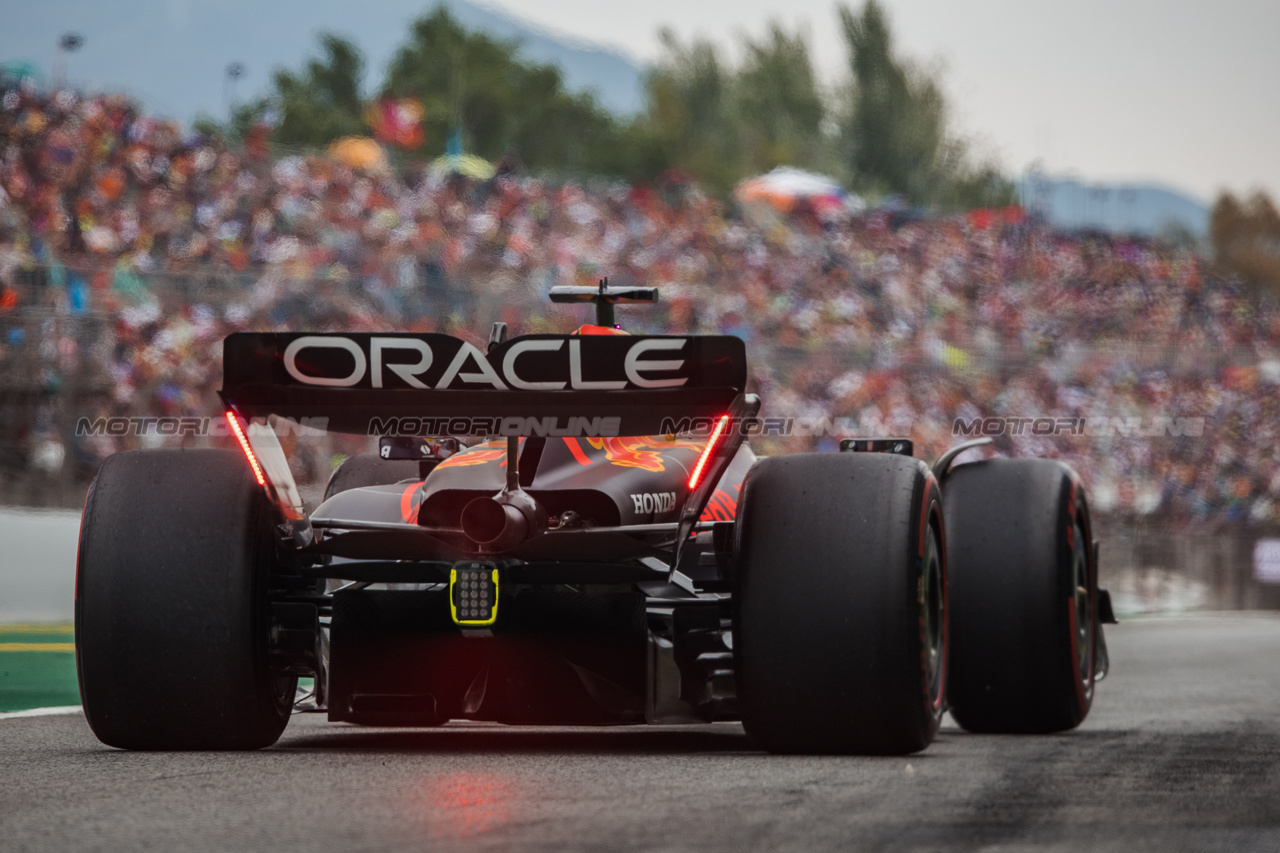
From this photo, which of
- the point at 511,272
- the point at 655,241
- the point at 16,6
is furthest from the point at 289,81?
the point at 16,6

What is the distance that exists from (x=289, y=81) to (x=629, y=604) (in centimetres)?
6056

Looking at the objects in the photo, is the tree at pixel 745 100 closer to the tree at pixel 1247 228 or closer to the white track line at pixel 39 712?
the tree at pixel 1247 228

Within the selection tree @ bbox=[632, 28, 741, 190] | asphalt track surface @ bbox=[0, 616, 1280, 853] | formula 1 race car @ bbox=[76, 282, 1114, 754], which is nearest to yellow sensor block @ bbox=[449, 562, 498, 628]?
formula 1 race car @ bbox=[76, 282, 1114, 754]

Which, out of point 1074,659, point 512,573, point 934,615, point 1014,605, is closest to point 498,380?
point 512,573

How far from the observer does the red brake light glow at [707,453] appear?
4.97 meters

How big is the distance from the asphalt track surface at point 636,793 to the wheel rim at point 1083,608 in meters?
0.31

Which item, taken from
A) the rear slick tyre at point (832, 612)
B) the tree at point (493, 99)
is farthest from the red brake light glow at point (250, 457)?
the tree at point (493, 99)

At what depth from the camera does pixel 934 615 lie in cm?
547

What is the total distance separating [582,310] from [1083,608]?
59.3ft

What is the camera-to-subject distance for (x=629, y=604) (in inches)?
196

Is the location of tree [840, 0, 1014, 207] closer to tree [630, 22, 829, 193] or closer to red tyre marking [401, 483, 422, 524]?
tree [630, 22, 829, 193]

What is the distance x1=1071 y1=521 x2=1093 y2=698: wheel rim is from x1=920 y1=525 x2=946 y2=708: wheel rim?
40.8 inches

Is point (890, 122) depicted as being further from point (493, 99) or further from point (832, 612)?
point (832, 612)

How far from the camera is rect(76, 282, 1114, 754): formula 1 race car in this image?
15.9 feet
